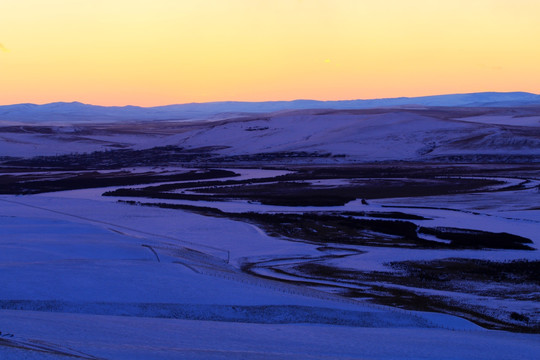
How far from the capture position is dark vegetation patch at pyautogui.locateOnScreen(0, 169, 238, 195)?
164 feet

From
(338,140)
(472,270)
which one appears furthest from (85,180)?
(338,140)

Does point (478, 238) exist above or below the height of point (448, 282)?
above

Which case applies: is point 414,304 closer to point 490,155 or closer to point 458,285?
point 458,285

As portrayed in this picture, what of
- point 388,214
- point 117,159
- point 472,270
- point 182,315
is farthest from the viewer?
point 117,159

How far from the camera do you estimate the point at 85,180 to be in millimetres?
55500

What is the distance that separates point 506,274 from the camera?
2147 cm

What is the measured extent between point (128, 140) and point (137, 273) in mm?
104110

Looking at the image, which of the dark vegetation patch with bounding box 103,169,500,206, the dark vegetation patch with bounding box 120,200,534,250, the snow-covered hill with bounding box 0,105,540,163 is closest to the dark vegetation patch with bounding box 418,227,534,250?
the dark vegetation patch with bounding box 120,200,534,250

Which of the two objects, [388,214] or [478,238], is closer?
[478,238]

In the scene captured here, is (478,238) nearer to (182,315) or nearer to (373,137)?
(182,315)

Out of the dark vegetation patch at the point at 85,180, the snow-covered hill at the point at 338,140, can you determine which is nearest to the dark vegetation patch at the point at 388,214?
the dark vegetation patch at the point at 85,180

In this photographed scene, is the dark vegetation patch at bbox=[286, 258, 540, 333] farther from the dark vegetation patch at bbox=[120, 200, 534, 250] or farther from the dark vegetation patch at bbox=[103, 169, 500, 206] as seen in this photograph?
the dark vegetation patch at bbox=[103, 169, 500, 206]

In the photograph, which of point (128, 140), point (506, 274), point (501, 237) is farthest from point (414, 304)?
point (128, 140)

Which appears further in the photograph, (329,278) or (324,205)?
(324,205)
